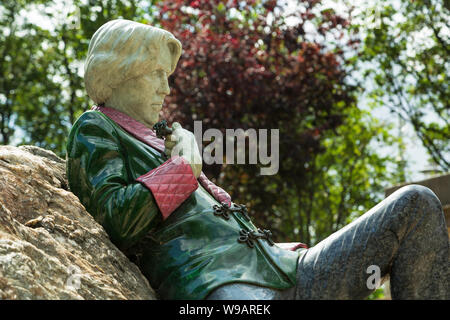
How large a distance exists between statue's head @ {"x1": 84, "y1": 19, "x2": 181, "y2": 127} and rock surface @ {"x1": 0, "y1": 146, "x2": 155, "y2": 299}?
52cm

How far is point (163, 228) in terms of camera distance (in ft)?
9.97

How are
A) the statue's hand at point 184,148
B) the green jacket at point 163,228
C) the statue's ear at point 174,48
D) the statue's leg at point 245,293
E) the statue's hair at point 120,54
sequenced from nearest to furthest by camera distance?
1. the statue's leg at point 245,293
2. the green jacket at point 163,228
3. the statue's hand at point 184,148
4. the statue's hair at point 120,54
5. the statue's ear at point 174,48

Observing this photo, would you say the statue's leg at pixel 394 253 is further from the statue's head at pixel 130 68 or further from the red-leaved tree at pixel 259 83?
the red-leaved tree at pixel 259 83

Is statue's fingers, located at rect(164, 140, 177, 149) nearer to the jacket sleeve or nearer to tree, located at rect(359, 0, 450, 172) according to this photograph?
the jacket sleeve

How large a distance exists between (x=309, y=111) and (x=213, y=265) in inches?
292

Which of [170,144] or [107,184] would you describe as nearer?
[107,184]

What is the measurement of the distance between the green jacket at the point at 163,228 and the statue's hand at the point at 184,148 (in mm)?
108

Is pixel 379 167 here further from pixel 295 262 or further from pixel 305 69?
pixel 295 262

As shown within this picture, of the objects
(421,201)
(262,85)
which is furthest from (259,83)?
(421,201)

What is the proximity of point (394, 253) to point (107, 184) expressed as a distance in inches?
49.3

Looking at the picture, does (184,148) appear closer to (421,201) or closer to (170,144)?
→ (170,144)

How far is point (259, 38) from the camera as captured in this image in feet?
31.7

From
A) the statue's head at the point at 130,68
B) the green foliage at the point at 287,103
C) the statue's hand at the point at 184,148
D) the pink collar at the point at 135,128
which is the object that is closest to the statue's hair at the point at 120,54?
the statue's head at the point at 130,68

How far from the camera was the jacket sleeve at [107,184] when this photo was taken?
9.56 ft
